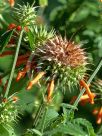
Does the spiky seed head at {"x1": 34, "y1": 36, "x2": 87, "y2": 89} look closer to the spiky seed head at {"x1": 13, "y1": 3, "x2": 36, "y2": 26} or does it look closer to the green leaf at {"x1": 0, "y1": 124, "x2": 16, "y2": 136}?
the spiky seed head at {"x1": 13, "y1": 3, "x2": 36, "y2": 26}

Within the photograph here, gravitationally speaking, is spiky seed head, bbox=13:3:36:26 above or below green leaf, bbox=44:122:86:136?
above

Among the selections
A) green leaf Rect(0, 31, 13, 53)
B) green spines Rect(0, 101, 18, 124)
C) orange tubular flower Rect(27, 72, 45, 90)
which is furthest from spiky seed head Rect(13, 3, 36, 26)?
green spines Rect(0, 101, 18, 124)

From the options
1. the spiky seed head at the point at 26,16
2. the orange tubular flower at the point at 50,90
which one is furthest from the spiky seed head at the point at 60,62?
the spiky seed head at the point at 26,16

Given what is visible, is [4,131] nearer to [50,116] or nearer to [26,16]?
[50,116]

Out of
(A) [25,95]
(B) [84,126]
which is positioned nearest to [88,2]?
(A) [25,95]

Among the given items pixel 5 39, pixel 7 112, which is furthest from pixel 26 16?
pixel 7 112

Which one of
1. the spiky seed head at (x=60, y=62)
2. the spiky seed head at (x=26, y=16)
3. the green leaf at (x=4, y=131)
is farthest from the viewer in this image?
the spiky seed head at (x=60, y=62)

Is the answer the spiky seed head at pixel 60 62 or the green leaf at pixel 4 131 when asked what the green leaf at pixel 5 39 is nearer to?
the spiky seed head at pixel 60 62

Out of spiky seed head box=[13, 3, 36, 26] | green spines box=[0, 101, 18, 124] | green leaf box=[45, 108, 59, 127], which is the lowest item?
green leaf box=[45, 108, 59, 127]
